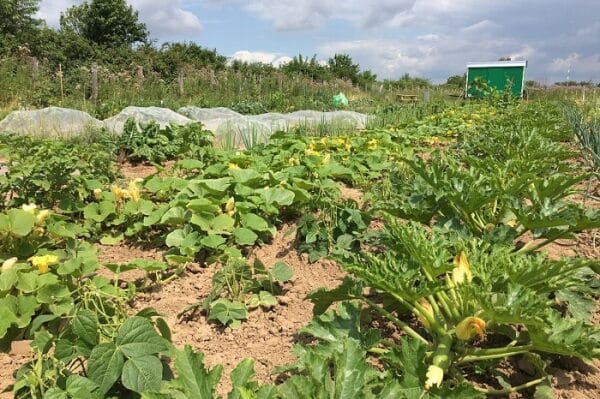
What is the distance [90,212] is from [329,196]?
151cm

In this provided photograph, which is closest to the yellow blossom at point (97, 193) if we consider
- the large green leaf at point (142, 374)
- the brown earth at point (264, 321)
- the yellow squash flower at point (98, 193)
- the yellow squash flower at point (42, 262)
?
the yellow squash flower at point (98, 193)

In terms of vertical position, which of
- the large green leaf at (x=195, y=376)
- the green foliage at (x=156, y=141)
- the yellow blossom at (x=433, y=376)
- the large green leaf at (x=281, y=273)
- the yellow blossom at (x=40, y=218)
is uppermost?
the green foliage at (x=156, y=141)

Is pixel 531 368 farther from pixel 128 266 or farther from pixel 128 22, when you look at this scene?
pixel 128 22

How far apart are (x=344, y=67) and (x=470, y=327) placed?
1557 inches

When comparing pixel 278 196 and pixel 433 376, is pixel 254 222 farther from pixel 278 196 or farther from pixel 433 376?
pixel 433 376

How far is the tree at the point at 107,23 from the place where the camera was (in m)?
34.7

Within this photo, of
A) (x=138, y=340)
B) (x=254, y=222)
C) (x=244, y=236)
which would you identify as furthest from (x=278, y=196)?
(x=138, y=340)

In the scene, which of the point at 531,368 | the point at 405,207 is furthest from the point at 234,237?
the point at 531,368

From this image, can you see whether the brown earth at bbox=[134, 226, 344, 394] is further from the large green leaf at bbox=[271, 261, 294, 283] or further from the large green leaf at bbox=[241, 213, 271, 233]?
the large green leaf at bbox=[241, 213, 271, 233]

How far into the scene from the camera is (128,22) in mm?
35844

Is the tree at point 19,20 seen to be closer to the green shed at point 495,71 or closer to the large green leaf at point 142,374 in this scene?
the green shed at point 495,71

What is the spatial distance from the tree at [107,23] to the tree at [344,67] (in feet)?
47.6

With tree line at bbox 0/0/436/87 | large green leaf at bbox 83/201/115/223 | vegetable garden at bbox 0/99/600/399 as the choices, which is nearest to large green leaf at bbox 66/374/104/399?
vegetable garden at bbox 0/99/600/399

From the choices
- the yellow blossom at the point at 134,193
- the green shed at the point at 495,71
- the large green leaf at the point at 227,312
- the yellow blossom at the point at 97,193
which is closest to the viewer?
the large green leaf at the point at 227,312
